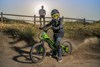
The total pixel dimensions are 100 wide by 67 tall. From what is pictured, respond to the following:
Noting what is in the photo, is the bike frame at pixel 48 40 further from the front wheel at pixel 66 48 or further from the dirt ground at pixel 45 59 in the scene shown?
the dirt ground at pixel 45 59

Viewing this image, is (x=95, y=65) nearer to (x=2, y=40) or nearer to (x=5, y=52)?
(x=5, y=52)

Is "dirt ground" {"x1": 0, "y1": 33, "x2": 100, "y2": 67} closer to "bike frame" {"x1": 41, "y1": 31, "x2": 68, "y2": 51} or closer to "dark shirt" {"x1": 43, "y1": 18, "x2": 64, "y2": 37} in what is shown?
"bike frame" {"x1": 41, "y1": 31, "x2": 68, "y2": 51}

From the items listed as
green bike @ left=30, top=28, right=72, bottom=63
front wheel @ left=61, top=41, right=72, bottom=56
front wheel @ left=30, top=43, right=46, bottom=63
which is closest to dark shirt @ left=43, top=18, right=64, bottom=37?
green bike @ left=30, top=28, right=72, bottom=63

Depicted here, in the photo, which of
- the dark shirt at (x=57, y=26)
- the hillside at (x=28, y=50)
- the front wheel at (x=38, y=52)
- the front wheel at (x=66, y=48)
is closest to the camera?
the front wheel at (x=38, y=52)

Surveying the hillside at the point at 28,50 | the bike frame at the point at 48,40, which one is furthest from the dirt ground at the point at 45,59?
the bike frame at the point at 48,40

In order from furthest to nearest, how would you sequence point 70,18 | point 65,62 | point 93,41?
point 70,18 < point 93,41 < point 65,62

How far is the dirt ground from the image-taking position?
35.5ft

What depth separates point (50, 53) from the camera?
40.1 feet

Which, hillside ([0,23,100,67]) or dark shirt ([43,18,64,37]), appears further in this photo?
dark shirt ([43,18,64,37])

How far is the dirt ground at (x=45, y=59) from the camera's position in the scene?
35.5 ft

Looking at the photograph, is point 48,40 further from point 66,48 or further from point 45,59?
point 66,48

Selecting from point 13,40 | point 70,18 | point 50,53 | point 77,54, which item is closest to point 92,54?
point 77,54

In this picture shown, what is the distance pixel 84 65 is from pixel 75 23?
47.6ft

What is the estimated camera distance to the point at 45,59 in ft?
Answer: 37.7
